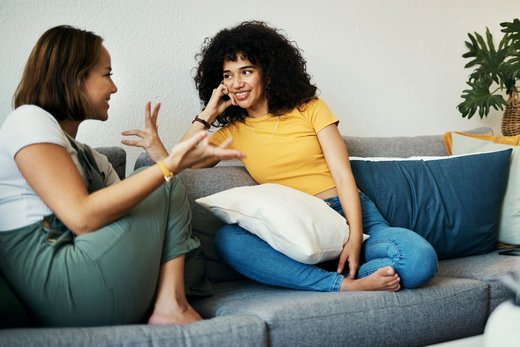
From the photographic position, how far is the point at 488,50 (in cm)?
314

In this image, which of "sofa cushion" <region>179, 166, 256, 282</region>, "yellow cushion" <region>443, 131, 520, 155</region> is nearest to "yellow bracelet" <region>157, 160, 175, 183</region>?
"sofa cushion" <region>179, 166, 256, 282</region>

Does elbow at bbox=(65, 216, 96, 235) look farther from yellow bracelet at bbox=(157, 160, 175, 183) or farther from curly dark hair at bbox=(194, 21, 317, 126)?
curly dark hair at bbox=(194, 21, 317, 126)

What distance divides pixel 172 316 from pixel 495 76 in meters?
2.24

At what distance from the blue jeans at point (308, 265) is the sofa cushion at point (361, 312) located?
1.5 inches

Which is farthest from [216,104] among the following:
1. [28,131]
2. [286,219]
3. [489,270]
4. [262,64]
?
[489,270]

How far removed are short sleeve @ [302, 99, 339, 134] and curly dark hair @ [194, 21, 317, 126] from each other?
0.03 metres

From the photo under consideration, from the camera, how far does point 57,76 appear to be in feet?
5.06

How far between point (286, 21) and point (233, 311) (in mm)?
1440

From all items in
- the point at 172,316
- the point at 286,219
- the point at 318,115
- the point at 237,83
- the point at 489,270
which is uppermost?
the point at 237,83

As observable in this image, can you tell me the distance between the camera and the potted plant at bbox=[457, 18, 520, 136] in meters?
2.88

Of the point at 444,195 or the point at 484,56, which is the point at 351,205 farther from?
the point at 484,56

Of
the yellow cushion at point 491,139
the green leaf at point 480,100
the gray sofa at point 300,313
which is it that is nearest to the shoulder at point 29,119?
the gray sofa at point 300,313

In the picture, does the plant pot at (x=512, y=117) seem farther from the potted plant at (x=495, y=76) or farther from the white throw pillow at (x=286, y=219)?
the white throw pillow at (x=286, y=219)

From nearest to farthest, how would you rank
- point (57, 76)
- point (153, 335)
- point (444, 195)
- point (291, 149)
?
point (153, 335) < point (57, 76) < point (291, 149) < point (444, 195)
